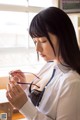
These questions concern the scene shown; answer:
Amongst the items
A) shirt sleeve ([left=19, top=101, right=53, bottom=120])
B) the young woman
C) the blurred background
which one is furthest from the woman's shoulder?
the blurred background

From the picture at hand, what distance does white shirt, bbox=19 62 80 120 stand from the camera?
2.66 feet

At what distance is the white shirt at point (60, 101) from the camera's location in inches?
31.9

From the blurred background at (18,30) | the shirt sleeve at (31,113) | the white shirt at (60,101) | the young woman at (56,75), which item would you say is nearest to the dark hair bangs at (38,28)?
the young woman at (56,75)

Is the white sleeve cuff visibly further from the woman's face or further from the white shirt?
the woman's face

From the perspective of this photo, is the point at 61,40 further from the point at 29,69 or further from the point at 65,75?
the point at 29,69

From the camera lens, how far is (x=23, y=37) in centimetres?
233

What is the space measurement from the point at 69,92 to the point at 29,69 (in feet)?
4.95

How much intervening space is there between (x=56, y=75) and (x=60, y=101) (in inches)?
5.8

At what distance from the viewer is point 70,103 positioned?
81 centimetres

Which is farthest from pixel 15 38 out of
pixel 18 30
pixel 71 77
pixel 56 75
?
pixel 71 77

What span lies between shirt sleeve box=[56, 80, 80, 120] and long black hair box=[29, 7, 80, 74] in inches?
3.5

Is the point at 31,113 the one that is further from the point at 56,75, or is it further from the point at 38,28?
the point at 38,28

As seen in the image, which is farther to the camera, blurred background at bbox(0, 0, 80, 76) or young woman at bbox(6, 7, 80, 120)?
blurred background at bbox(0, 0, 80, 76)

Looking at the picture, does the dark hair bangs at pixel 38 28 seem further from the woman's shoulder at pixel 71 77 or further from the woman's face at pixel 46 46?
the woman's shoulder at pixel 71 77
